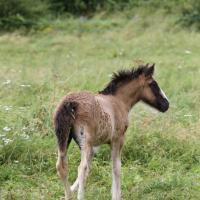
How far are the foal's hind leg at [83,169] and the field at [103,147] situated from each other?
2.02 ft

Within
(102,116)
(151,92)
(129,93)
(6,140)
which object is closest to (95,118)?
(102,116)

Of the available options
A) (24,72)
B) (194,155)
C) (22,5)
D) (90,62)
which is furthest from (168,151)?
(22,5)

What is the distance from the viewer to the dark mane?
7.04 m

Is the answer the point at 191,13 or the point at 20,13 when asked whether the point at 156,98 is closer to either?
the point at 191,13

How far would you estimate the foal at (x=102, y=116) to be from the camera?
6125 millimetres

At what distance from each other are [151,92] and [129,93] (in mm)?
272

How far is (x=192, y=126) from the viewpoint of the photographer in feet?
29.4

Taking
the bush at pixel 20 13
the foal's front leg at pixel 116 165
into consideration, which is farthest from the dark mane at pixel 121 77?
the bush at pixel 20 13

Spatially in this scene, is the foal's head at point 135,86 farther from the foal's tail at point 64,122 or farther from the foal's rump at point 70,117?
the foal's tail at point 64,122

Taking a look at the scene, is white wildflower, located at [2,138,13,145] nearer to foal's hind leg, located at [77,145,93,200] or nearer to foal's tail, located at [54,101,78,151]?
foal's tail, located at [54,101,78,151]

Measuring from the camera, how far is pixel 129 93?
7078mm

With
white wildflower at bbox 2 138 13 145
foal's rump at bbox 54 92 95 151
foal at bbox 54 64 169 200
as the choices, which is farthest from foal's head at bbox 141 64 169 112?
white wildflower at bbox 2 138 13 145

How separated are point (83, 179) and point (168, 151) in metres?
2.46

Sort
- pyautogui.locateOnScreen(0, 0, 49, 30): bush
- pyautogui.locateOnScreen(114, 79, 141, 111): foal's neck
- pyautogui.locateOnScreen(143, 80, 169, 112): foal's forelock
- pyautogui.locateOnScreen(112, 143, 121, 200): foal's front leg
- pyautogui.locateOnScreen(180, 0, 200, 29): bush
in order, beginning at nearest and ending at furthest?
pyautogui.locateOnScreen(112, 143, 121, 200): foal's front leg, pyautogui.locateOnScreen(114, 79, 141, 111): foal's neck, pyautogui.locateOnScreen(143, 80, 169, 112): foal's forelock, pyautogui.locateOnScreen(180, 0, 200, 29): bush, pyautogui.locateOnScreen(0, 0, 49, 30): bush
